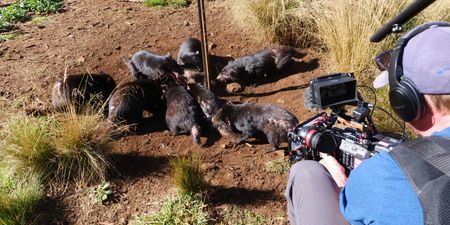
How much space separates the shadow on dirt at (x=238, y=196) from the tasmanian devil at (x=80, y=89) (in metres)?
2.02

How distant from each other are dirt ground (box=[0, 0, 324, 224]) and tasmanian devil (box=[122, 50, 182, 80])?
0.31 m

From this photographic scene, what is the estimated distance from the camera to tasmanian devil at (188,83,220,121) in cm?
544

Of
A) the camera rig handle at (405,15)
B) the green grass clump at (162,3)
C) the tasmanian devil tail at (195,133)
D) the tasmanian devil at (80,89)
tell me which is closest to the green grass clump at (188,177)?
the tasmanian devil tail at (195,133)

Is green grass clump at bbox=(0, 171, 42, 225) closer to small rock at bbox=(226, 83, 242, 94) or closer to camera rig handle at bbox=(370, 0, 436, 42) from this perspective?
small rock at bbox=(226, 83, 242, 94)

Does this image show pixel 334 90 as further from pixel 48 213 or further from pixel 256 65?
pixel 256 65

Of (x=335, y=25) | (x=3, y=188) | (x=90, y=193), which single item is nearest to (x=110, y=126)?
(x=90, y=193)

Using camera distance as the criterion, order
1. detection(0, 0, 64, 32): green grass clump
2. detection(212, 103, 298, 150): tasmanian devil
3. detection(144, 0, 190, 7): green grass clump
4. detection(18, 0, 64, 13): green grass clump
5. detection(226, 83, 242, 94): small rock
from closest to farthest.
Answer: detection(212, 103, 298, 150): tasmanian devil → detection(226, 83, 242, 94): small rock → detection(0, 0, 64, 32): green grass clump → detection(18, 0, 64, 13): green grass clump → detection(144, 0, 190, 7): green grass clump

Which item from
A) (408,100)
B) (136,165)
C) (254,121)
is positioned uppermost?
(408,100)

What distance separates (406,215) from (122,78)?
17.8ft

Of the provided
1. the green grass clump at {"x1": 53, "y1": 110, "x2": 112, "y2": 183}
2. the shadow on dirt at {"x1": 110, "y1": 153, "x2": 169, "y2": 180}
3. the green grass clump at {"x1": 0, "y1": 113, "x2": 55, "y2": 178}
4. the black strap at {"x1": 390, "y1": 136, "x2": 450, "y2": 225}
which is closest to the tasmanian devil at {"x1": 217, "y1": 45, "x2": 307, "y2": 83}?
the shadow on dirt at {"x1": 110, "y1": 153, "x2": 169, "y2": 180}

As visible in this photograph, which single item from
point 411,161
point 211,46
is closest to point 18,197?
point 411,161

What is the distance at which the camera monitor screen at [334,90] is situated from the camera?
9.89 ft

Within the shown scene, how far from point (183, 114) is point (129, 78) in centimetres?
179

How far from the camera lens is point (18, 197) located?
395 cm
